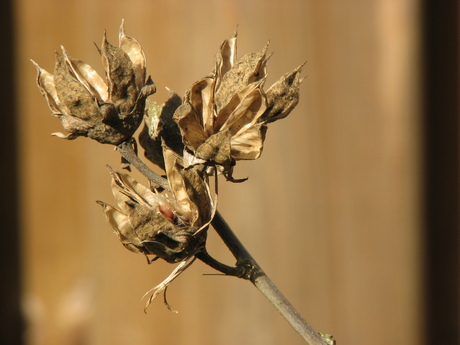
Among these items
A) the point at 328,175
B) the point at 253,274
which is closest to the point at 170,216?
the point at 253,274

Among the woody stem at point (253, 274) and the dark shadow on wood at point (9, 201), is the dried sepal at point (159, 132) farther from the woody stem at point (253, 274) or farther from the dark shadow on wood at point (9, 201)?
the dark shadow on wood at point (9, 201)

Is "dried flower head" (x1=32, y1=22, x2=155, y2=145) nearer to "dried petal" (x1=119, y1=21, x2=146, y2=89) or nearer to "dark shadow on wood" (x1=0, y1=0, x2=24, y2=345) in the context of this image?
"dried petal" (x1=119, y1=21, x2=146, y2=89)

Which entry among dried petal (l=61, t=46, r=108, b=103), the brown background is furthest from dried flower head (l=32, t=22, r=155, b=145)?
the brown background

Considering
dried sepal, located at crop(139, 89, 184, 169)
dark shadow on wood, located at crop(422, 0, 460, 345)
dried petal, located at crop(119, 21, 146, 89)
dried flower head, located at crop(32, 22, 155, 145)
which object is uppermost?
dried petal, located at crop(119, 21, 146, 89)

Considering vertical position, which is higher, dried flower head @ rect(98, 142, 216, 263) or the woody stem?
dried flower head @ rect(98, 142, 216, 263)

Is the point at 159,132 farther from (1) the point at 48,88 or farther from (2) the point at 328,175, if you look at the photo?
(2) the point at 328,175

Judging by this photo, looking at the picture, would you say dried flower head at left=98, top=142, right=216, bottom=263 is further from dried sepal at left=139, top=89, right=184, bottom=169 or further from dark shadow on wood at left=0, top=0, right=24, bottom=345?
dark shadow on wood at left=0, top=0, right=24, bottom=345

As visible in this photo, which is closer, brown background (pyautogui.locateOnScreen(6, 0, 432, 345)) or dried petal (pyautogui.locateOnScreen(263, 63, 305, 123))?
dried petal (pyautogui.locateOnScreen(263, 63, 305, 123))
